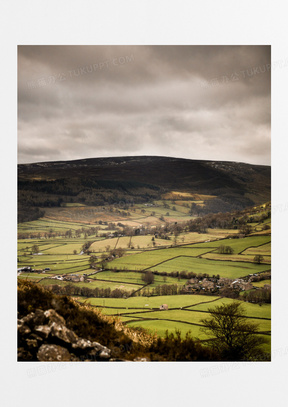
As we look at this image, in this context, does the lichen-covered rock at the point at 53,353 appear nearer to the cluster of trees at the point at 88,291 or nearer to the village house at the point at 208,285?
the cluster of trees at the point at 88,291

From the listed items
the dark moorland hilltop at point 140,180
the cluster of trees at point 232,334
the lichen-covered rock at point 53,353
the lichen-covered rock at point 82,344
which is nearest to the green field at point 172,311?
the cluster of trees at point 232,334

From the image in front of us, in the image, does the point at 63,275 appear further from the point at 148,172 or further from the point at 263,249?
the point at 263,249

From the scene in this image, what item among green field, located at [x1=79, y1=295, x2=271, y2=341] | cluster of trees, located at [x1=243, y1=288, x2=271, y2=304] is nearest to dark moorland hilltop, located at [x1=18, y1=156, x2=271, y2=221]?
cluster of trees, located at [x1=243, y1=288, x2=271, y2=304]

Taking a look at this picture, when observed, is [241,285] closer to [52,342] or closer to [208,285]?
[208,285]
